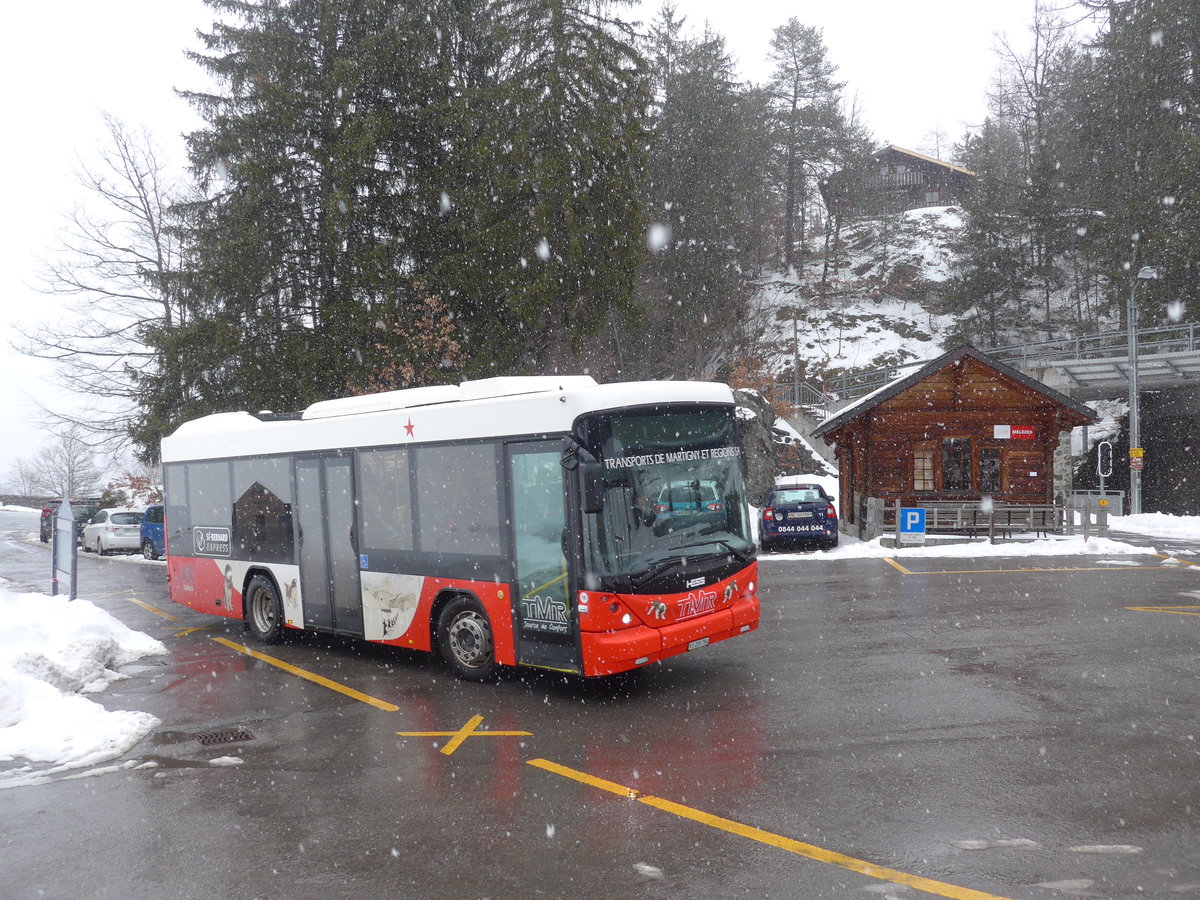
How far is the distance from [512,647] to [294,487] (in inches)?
183

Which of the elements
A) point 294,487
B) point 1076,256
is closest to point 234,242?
point 294,487

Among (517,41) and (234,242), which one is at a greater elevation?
(517,41)

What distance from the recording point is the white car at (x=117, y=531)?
1198 inches

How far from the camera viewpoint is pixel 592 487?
26.1 feet

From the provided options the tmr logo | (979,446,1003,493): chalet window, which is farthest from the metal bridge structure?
the tmr logo

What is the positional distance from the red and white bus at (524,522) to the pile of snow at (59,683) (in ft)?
7.69

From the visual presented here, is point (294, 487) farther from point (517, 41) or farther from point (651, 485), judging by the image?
point (517, 41)

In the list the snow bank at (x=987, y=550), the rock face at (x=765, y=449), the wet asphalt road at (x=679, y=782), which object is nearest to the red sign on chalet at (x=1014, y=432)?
the snow bank at (x=987, y=550)

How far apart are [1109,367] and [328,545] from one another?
34.6 metres

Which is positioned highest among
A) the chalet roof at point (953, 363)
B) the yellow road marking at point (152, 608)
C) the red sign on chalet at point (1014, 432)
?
the chalet roof at point (953, 363)

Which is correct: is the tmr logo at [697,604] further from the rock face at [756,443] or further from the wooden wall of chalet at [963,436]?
the rock face at [756,443]

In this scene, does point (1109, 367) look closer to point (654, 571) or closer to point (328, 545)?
point (654, 571)

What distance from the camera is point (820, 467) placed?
131ft

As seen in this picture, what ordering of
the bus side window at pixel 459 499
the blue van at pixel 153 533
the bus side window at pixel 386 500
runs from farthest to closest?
the blue van at pixel 153 533
the bus side window at pixel 386 500
the bus side window at pixel 459 499
